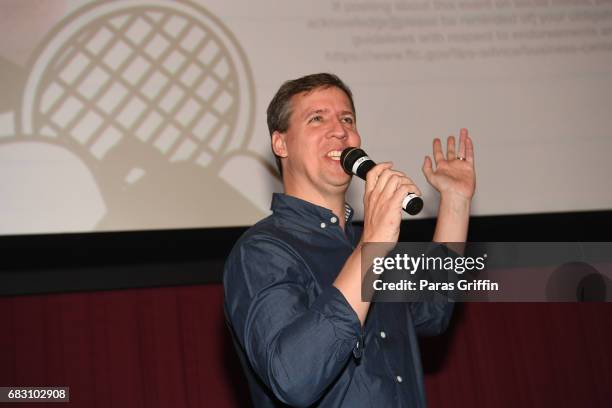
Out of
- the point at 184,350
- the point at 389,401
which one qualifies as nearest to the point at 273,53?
the point at 184,350

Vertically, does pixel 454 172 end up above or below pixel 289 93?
below

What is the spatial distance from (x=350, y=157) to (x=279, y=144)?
10.2 inches

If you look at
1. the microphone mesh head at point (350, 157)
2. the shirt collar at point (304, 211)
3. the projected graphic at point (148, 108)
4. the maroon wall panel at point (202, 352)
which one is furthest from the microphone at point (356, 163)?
the maroon wall panel at point (202, 352)

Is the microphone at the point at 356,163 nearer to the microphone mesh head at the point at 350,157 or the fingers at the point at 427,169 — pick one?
the microphone mesh head at the point at 350,157

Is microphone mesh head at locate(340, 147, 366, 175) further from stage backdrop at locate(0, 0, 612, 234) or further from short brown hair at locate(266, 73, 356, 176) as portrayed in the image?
stage backdrop at locate(0, 0, 612, 234)

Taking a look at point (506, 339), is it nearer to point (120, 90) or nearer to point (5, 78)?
point (120, 90)

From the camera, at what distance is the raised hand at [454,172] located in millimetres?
1736

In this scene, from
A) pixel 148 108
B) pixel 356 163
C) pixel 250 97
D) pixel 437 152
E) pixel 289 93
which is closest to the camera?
pixel 356 163

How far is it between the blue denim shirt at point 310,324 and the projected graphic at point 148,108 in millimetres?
930

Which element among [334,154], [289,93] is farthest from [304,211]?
[289,93]

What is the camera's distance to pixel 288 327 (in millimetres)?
1269

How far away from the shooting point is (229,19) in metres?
2.62

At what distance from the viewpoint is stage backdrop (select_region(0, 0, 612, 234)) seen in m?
2.42

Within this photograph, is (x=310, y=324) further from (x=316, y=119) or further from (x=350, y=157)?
(x=316, y=119)
